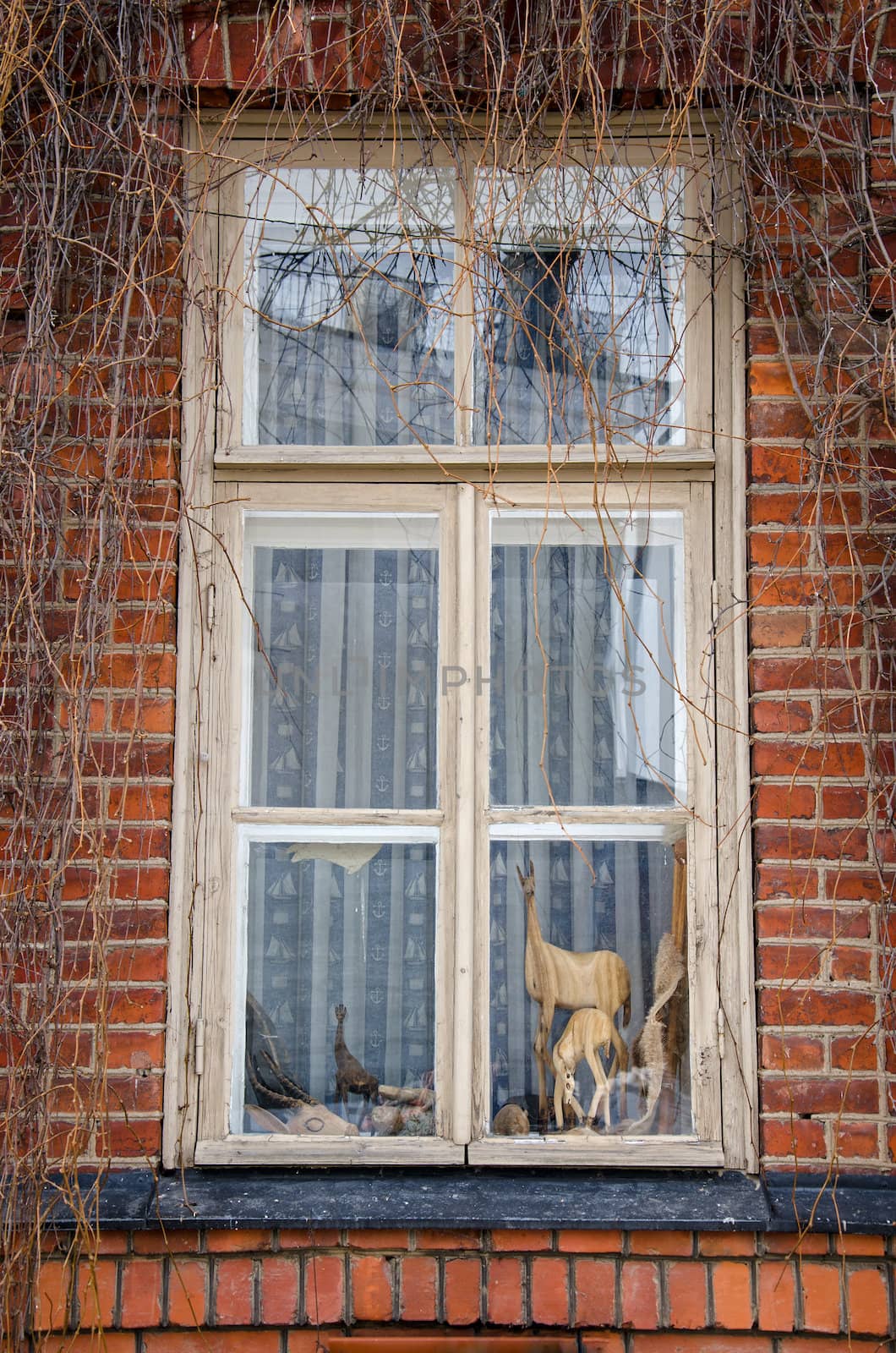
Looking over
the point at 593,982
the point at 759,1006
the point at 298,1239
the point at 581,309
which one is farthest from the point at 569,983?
the point at 581,309

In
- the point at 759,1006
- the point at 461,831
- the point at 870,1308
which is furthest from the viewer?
the point at 461,831

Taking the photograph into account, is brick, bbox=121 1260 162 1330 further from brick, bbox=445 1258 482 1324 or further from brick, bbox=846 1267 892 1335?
brick, bbox=846 1267 892 1335

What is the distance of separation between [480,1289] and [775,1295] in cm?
52

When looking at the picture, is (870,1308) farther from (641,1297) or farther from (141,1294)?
(141,1294)

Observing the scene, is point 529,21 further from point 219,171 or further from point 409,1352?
point 409,1352

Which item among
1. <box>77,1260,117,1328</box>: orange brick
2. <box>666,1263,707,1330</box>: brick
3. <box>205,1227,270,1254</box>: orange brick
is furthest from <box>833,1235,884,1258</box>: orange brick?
<box>77,1260,117,1328</box>: orange brick

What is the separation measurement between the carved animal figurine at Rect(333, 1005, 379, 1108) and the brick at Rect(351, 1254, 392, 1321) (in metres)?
0.29

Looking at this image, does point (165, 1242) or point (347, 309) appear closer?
point (165, 1242)

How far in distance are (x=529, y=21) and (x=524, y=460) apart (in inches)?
33.2

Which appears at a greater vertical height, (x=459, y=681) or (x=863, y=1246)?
(x=459, y=681)

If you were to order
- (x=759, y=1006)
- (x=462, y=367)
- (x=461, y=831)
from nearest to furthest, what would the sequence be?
(x=759, y=1006), (x=461, y=831), (x=462, y=367)

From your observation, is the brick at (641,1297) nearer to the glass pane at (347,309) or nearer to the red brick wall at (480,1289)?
the red brick wall at (480,1289)

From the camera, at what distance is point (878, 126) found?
2227mm

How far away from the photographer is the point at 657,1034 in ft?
7.26
